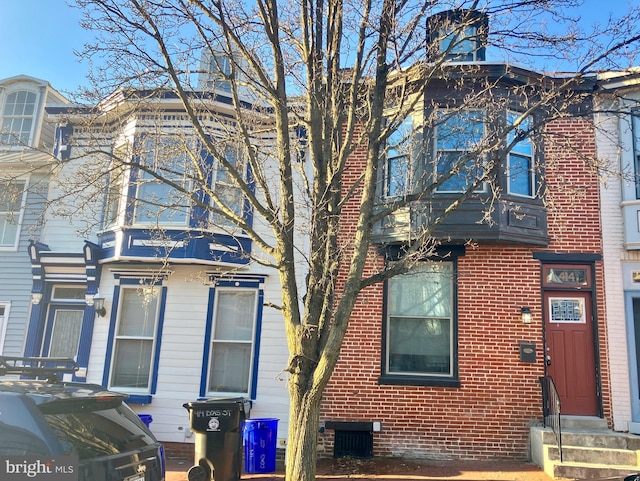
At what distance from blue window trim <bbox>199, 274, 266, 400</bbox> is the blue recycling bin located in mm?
1327

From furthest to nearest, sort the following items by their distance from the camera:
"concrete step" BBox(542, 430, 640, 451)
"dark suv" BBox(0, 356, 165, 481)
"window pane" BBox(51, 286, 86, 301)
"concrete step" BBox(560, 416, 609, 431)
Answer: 1. "window pane" BBox(51, 286, 86, 301)
2. "concrete step" BBox(560, 416, 609, 431)
3. "concrete step" BBox(542, 430, 640, 451)
4. "dark suv" BBox(0, 356, 165, 481)

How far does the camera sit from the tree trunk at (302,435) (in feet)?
17.4

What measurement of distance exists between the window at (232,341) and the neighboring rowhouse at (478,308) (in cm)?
180

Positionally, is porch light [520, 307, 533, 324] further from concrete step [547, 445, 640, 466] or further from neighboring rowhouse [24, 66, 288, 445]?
neighboring rowhouse [24, 66, 288, 445]

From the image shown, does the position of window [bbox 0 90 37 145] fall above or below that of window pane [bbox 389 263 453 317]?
above

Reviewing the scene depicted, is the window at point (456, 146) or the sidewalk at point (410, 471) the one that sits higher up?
the window at point (456, 146)

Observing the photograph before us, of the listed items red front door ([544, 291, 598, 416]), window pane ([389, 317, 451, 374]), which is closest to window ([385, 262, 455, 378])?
window pane ([389, 317, 451, 374])

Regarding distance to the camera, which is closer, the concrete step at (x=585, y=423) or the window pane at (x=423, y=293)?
the concrete step at (x=585, y=423)

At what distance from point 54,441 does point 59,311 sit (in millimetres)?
8598

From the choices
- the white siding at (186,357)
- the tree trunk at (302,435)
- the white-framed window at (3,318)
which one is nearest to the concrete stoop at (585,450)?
the tree trunk at (302,435)

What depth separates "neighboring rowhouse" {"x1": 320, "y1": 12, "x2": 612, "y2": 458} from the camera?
893 centimetres

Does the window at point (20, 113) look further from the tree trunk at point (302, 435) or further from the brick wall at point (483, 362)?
the tree trunk at point (302, 435)

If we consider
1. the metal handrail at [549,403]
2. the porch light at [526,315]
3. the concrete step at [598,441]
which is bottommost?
the concrete step at [598,441]

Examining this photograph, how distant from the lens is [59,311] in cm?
1112
